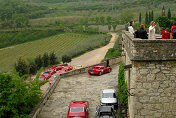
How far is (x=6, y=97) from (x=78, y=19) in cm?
13679

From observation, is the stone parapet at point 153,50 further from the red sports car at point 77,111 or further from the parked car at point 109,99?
the parked car at point 109,99

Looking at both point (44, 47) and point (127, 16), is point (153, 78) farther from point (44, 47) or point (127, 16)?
point (127, 16)

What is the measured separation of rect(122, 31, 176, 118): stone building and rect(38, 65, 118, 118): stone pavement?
24.3 feet

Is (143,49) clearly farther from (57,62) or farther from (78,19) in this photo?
(78,19)

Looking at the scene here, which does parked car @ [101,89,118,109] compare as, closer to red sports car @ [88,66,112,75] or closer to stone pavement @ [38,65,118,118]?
stone pavement @ [38,65,118,118]

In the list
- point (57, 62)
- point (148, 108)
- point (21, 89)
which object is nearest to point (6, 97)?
point (21, 89)

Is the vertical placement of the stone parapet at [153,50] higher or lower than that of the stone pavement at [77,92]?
higher

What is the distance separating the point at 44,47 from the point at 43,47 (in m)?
0.45

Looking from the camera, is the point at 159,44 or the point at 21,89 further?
the point at 21,89

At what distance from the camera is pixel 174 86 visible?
8.33 m

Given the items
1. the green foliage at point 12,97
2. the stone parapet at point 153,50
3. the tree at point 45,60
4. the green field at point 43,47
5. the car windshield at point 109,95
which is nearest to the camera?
the stone parapet at point 153,50

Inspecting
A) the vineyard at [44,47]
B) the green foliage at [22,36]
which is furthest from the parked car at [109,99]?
the green foliage at [22,36]

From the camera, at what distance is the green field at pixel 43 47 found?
284ft

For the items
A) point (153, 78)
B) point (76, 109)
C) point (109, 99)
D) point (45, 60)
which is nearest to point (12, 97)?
point (76, 109)
